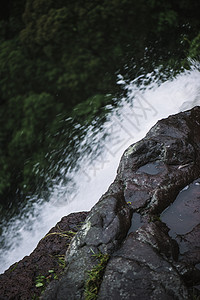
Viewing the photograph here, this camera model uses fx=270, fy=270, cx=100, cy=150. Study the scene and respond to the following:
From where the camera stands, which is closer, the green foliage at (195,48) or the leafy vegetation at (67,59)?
the green foliage at (195,48)

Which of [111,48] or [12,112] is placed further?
[111,48]

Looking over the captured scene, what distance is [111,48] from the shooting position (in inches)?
363

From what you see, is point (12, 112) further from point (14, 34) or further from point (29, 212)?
point (29, 212)

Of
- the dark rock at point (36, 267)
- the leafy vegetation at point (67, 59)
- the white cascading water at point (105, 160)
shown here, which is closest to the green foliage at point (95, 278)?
the dark rock at point (36, 267)

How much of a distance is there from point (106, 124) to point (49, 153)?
1.80 metres

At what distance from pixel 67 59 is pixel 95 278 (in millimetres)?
Answer: 7700

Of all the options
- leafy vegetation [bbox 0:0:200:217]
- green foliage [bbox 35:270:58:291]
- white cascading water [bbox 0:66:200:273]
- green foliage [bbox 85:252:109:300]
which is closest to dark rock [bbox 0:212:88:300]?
green foliage [bbox 35:270:58:291]

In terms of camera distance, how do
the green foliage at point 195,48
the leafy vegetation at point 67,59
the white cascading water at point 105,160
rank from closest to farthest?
the white cascading water at point 105,160, the green foliage at point 195,48, the leafy vegetation at point 67,59

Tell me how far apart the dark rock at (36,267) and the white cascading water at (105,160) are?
4.89 feet

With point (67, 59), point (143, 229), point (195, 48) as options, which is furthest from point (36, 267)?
point (195, 48)

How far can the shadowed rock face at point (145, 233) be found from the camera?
239cm

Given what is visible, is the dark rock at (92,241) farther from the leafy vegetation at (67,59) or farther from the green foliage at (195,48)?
the green foliage at (195,48)

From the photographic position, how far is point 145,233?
2758mm

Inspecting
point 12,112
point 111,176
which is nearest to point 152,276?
point 111,176
